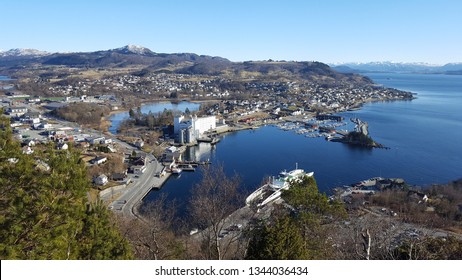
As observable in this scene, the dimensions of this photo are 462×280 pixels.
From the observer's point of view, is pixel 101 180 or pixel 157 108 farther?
pixel 157 108

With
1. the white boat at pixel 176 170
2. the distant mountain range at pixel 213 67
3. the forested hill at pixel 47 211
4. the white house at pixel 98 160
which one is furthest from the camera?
the distant mountain range at pixel 213 67

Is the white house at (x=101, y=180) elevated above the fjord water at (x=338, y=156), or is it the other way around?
the white house at (x=101, y=180)

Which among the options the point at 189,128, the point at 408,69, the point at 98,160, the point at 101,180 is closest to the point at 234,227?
the point at 101,180

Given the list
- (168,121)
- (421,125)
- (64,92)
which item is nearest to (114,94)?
(64,92)

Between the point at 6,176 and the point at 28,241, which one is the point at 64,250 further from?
the point at 6,176

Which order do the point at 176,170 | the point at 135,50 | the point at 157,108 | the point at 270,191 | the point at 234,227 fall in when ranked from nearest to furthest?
the point at 234,227 → the point at 270,191 → the point at 176,170 → the point at 157,108 → the point at 135,50

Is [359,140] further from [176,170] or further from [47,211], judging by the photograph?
[47,211]

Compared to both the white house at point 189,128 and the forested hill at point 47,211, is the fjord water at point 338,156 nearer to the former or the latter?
the white house at point 189,128

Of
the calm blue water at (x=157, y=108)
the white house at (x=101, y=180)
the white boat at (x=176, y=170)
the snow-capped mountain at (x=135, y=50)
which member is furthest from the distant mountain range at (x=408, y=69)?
the white house at (x=101, y=180)
